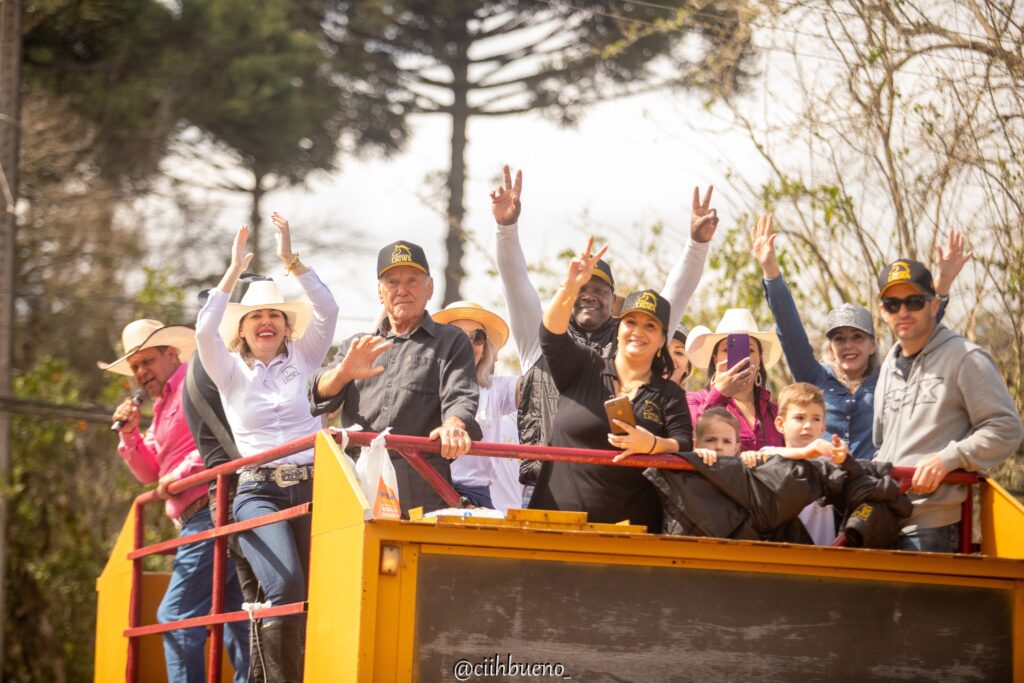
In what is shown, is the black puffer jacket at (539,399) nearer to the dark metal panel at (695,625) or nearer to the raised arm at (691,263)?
the raised arm at (691,263)

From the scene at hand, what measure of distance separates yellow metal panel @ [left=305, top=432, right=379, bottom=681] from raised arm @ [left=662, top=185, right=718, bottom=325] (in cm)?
241

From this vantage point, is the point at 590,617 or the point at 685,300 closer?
the point at 590,617

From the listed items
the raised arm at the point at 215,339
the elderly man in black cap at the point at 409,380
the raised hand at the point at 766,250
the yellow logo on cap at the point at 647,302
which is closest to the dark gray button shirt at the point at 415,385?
the elderly man in black cap at the point at 409,380

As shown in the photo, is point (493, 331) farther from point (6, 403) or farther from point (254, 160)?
point (254, 160)

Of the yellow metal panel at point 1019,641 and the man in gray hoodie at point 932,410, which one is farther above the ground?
the man in gray hoodie at point 932,410

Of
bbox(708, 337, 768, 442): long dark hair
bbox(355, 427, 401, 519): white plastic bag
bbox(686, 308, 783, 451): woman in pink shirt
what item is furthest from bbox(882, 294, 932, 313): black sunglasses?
bbox(355, 427, 401, 519): white plastic bag

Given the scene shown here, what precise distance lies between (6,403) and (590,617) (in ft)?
34.6

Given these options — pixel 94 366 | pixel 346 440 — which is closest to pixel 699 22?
pixel 346 440

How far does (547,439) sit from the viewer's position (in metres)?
6.85

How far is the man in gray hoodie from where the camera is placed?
6.47 metres

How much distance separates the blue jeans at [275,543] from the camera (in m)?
6.49

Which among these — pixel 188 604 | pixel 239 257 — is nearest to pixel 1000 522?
pixel 239 257

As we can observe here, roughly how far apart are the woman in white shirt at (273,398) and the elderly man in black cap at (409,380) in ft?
1.06

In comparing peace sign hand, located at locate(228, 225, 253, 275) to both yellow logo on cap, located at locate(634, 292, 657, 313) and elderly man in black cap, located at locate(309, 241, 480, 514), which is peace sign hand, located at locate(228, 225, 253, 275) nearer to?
elderly man in black cap, located at locate(309, 241, 480, 514)
